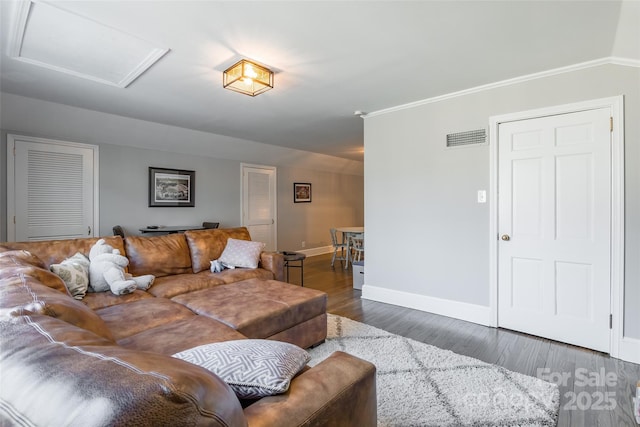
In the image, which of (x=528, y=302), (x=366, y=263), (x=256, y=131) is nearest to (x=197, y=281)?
(x=366, y=263)

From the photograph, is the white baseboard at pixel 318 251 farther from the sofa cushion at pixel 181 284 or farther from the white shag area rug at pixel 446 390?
the white shag area rug at pixel 446 390

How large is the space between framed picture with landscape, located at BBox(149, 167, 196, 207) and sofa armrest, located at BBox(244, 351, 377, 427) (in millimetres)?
4754

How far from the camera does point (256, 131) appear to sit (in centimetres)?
490

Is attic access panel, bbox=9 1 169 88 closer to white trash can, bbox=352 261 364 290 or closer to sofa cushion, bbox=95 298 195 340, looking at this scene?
sofa cushion, bbox=95 298 195 340

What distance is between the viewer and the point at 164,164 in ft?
16.6

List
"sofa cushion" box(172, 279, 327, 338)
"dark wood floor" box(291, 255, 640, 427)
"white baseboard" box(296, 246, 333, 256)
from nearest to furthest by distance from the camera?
"dark wood floor" box(291, 255, 640, 427) → "sofa cushion" box(172, 279, 327, 338) → "white baseboard" box(296, 246, 333, 256)

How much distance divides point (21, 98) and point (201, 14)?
9.71ft

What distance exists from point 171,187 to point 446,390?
4.90m

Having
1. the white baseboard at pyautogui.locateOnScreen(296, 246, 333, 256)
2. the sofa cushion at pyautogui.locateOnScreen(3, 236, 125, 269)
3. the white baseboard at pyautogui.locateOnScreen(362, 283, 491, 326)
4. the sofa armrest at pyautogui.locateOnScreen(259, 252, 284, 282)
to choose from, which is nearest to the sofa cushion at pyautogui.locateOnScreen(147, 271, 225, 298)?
the sofa armrest at pyautogui.locateOnScreen(259, 252, 284, 282)

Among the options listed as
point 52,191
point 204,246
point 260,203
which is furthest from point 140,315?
point 260,203

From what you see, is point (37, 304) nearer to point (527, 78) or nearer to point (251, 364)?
point (251, 364)

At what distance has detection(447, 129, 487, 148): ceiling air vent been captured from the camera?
3.08 metres

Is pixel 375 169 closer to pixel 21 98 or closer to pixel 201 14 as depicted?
pixel 201 14

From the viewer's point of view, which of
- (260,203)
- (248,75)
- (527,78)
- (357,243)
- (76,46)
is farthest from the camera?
(260,203)
